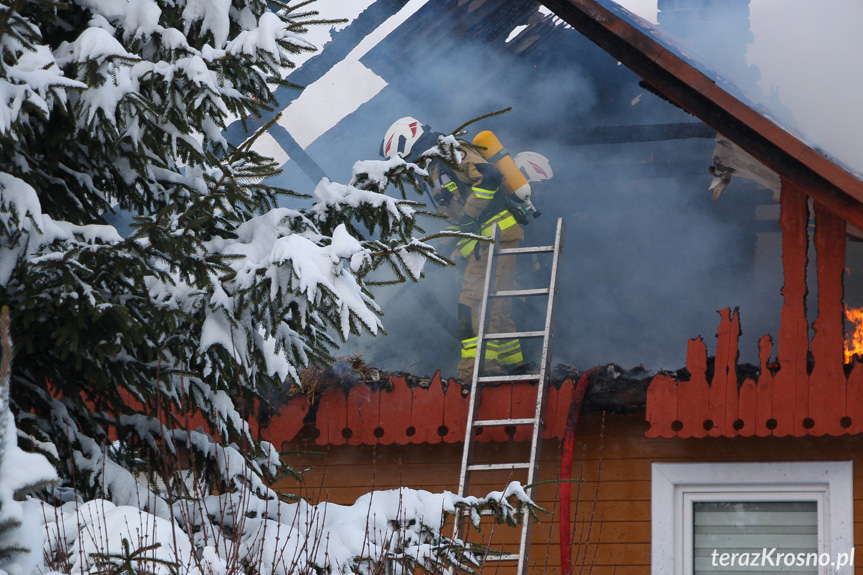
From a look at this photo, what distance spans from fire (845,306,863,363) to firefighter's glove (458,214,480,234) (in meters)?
2.73

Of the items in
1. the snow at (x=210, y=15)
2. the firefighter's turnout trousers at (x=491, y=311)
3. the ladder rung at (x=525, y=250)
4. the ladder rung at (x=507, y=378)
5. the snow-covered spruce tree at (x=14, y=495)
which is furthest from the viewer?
the firefighter's turnout trousers at (x=491, y=311)

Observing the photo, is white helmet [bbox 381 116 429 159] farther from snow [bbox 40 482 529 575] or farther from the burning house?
snow [bbox 40 482 529 575]

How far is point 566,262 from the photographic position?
8250 millimetres

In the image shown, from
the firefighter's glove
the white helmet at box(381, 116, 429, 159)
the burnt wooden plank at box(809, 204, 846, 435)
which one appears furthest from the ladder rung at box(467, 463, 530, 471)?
the white helmet at box(381, 116, 429, 159)

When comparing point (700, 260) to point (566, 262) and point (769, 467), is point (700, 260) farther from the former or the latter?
point (769, 467)

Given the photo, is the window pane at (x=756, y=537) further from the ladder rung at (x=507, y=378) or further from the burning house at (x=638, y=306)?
the ladder rung at (x=507, y=378)

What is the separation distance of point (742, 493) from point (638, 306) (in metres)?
2.25

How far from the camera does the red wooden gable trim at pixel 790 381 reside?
5.62m

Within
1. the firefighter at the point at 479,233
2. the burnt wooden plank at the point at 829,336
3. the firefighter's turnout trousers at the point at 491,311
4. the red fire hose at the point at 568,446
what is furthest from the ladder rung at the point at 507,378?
the burnt wooden plank at the point at 829,336

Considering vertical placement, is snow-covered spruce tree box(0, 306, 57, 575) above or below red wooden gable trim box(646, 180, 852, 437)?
below

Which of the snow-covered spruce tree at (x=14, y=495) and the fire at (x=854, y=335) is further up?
the fire at (x=854, y=335)

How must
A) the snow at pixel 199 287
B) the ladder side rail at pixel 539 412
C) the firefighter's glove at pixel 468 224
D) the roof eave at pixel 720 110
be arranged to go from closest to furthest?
the snow at pixel 199 287
the ladder side rail at pixel 539 412
the roof eave at pixel 720 110
the firefighter's glove at pixel 468 224

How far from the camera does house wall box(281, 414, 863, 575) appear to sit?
600cm

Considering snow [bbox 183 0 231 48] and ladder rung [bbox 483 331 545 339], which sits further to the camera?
ladder rung [bbox 483 331 545 339]
